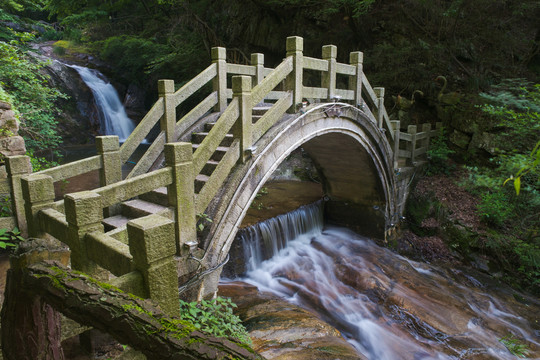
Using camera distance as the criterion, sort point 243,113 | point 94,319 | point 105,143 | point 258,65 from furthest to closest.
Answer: point 258,65 → point 243,113 → point 105,143 → point 94,319

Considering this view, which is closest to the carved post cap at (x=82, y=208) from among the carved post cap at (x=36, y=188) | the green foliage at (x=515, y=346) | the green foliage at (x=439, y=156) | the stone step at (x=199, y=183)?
the carved post cap at (x=36, y=188)

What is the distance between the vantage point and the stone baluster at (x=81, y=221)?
3184mm

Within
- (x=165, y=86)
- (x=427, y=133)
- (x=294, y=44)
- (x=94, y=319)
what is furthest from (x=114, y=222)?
(x=427, y=133)

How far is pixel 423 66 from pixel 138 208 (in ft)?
41.0

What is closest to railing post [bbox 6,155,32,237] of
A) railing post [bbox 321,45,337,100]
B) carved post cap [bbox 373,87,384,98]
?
railing post [bbox 321,45,337,100]

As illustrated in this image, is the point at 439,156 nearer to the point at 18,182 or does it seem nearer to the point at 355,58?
the point at 355,58

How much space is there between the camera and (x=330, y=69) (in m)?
7.60

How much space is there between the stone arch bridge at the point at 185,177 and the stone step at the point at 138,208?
2 centimetres

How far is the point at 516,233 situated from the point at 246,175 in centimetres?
879

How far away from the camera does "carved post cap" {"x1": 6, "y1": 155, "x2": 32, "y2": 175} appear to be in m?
4.29

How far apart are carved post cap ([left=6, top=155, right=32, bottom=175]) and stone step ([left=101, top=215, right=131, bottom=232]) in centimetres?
132

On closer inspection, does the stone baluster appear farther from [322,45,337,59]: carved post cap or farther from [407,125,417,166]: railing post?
[407,125,417,166]: railing post

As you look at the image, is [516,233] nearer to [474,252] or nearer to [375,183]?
[474,252]

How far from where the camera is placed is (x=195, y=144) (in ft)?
22.0
